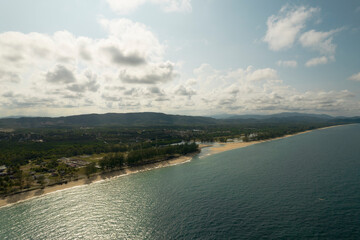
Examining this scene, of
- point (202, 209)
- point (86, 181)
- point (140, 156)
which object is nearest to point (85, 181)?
point (86, 181)

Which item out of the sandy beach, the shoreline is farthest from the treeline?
the sandy beach

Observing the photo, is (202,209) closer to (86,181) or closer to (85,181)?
(86,181)

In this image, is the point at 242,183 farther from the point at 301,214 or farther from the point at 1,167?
the point at 1,167

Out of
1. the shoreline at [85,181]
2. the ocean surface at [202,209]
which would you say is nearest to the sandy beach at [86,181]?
the shoreline at [85,181]

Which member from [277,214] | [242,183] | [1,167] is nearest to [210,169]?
[242,183]

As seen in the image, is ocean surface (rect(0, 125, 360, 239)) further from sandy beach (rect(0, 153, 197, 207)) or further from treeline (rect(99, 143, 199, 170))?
treeline (rect(99, 143, 199, 170))

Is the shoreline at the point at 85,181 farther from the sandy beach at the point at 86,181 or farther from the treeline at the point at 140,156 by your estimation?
the treeline at the point at 140,156

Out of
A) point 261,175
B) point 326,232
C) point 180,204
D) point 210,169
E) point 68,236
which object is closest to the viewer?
point 326,232

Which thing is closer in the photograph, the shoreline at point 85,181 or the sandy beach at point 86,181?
the shoreline at point 85,181
